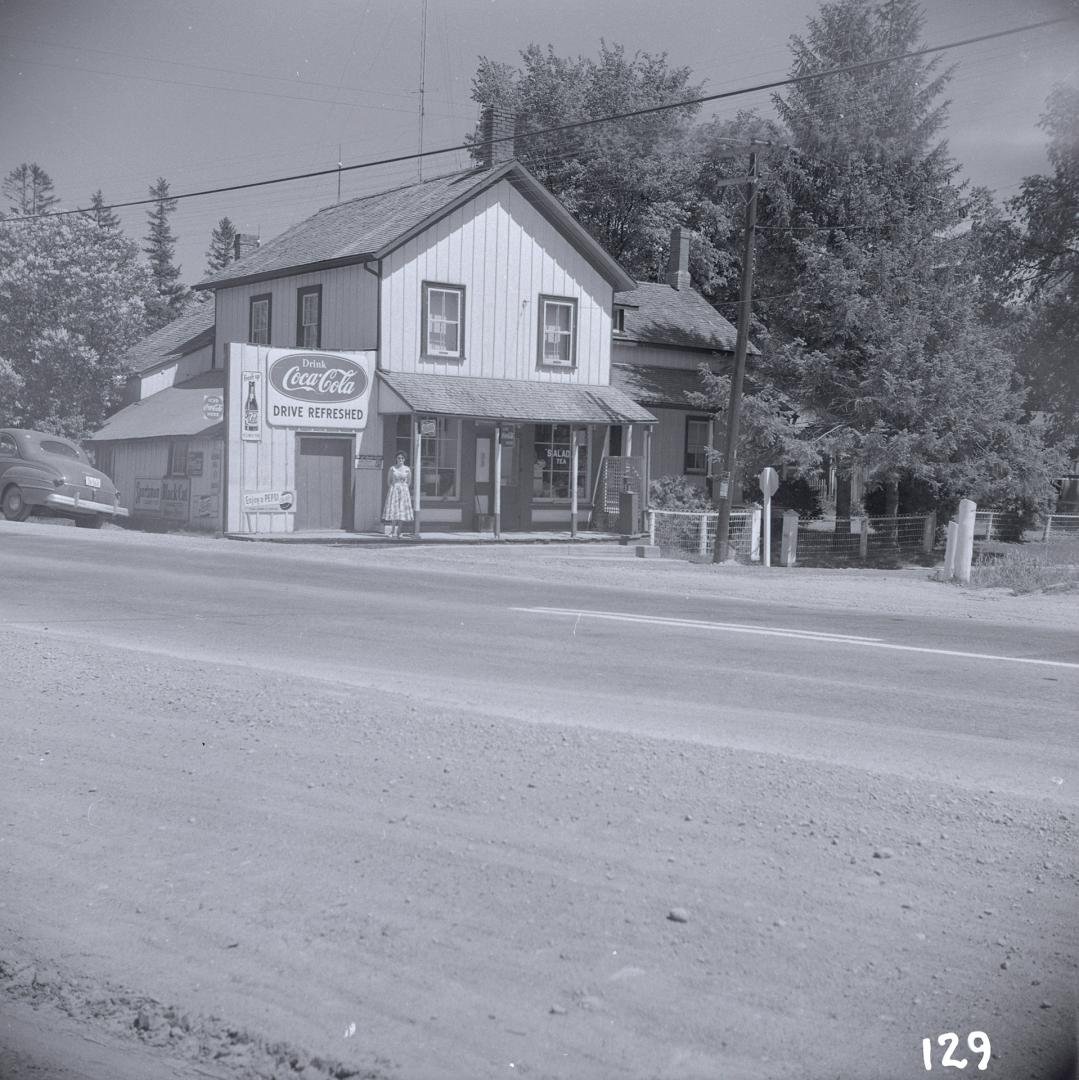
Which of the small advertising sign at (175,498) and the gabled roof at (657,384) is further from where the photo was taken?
the gabled roof at (657,384)

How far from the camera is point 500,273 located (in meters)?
29.1

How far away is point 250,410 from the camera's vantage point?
25.6 m

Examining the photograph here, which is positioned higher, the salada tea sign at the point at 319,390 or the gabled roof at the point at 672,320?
the gabled roof at the point at 672,320

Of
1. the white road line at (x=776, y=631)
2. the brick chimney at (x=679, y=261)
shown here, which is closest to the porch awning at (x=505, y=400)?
the brick chimney at (x=679, y=261)

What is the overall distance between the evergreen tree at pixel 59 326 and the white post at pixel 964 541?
24.3 meters

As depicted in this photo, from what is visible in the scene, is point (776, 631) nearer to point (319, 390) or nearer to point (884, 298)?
point (319, 390)

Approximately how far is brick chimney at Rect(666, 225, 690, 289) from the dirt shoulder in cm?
3537

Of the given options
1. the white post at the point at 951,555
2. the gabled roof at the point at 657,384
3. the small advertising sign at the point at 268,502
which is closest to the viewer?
the white post at the point at 951,555

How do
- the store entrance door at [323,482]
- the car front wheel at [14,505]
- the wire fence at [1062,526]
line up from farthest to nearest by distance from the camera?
1. the wire fence at [1062,526]
2. the store entrance door at [323,482]
3. the car front wheel at [14,505]

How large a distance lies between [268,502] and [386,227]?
7.08m

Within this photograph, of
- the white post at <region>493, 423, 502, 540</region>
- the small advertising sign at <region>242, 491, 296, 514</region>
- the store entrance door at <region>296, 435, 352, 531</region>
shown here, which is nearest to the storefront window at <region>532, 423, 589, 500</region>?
the white post at <region>493, 423, 502, 540</region>

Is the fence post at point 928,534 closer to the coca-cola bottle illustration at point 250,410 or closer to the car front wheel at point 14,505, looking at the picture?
the coca-cola bottle illustration at point 250,410

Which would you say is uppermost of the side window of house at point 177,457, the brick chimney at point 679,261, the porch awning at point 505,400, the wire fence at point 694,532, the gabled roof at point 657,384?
the brick chimney at point 679,261

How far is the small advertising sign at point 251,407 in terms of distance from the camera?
25438 mm
